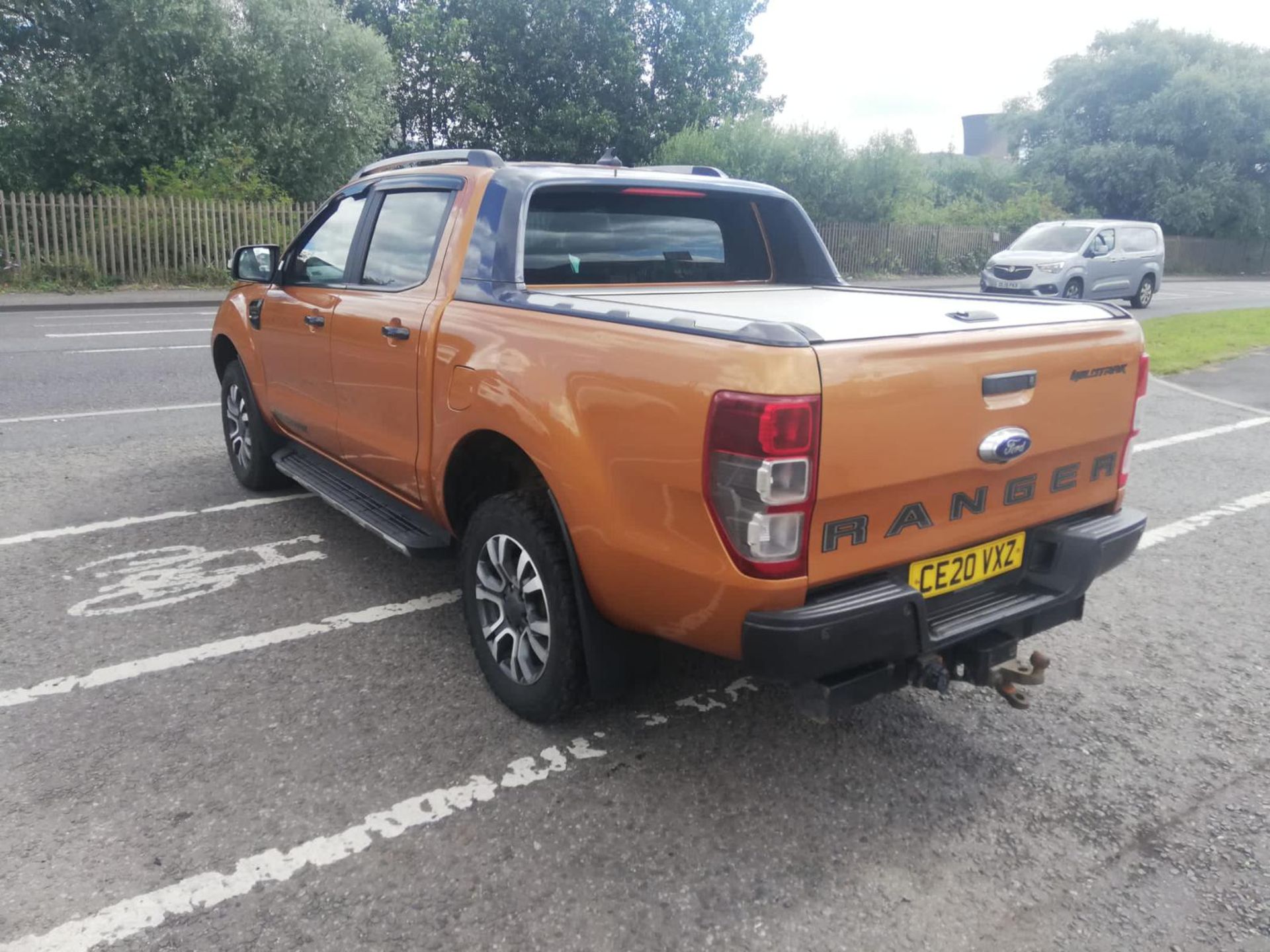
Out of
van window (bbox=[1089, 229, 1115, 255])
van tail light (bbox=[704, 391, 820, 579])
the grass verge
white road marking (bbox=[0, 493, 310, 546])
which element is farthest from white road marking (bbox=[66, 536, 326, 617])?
van window (bbox=[1089, 229, 1115, 255])

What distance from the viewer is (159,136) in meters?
24.5

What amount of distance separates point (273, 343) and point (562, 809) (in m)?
3.28

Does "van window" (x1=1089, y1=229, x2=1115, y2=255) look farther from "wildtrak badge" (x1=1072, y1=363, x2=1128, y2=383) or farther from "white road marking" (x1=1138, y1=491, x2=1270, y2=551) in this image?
"wildtrak badge" (x1=1072, y1=363, x2=1128, y2=383)

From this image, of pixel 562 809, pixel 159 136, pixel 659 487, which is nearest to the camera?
pixel 659 487

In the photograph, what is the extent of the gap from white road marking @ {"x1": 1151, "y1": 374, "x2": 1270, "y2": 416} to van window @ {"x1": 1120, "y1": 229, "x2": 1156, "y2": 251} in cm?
1280

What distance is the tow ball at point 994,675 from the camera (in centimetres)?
284

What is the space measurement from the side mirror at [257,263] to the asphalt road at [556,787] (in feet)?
4.93

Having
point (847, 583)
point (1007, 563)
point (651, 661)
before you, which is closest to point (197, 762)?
point (651, 661)

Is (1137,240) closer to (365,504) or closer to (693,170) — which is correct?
(693,170)

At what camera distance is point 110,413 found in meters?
7.97

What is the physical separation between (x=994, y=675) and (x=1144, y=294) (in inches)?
917

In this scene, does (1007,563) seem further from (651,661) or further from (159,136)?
(159,136)

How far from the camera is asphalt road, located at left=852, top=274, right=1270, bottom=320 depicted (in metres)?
22.7

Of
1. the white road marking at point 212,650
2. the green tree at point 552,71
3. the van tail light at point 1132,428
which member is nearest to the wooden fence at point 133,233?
the green tree at point 552,71
